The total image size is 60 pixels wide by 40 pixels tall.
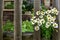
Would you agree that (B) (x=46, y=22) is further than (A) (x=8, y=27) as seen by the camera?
No

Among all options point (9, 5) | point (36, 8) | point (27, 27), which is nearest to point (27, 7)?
point (9, 5)

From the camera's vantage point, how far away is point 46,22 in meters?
2.02

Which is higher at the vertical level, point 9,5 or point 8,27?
point 9,5

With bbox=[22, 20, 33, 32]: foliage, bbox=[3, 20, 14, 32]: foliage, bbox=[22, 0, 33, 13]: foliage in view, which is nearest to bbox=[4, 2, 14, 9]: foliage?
bbox=[22, 0, 33, 13]: foliage

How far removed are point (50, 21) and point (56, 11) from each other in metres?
0.15

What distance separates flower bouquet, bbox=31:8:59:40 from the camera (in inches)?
78.4

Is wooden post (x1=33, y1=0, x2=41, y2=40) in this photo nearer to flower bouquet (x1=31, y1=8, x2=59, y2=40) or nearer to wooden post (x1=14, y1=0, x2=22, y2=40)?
flower bouquet (x1=31, y1=8, x2=59, y2=40)

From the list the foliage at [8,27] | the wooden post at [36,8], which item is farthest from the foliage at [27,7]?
the wooden post at [36,8]

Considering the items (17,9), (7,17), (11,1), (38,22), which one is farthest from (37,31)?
(11,1)

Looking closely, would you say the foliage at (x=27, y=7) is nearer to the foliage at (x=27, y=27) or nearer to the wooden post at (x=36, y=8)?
the foliage at (x=27, y=27)

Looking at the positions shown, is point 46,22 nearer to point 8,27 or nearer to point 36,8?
point 36,8

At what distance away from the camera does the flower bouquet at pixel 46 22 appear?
6.53 feet

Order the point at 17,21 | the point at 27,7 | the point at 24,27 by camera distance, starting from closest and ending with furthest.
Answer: the point at 17,21, the point at 24,27, the point at 27,7

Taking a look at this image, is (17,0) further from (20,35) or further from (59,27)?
(59,27)
